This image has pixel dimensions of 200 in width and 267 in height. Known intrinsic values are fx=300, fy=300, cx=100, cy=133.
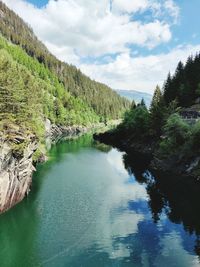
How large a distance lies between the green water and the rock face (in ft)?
5.64

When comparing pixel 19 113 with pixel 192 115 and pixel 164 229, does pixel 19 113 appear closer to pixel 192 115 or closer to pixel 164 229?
pixel 164 229

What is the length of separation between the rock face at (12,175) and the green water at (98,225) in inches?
67.7

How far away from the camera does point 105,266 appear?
107 feet

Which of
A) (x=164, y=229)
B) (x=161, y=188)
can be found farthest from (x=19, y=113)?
(x=164, y=229)

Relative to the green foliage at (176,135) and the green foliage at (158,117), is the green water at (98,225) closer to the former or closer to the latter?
the green foliage at (176,135)

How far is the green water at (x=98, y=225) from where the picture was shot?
34625 millimetres

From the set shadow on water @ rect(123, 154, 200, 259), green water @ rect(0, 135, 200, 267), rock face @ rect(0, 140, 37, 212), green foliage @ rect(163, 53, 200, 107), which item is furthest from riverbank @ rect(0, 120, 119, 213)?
green foliage @ rect(163, 53, 200, 107)

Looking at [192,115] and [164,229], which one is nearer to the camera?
[164,229]

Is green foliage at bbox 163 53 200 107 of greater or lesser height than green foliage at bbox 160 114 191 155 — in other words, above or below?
above

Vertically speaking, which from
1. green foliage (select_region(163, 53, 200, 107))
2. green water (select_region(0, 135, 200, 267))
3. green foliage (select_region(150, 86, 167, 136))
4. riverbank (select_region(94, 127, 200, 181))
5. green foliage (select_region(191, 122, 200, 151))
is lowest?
green water (select_region(0, 135, 200, 267))

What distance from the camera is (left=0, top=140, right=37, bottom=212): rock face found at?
44594 mm

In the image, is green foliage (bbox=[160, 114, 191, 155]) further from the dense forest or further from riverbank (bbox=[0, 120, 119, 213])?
riverbank (bbox=[0, 120, 119, 213])

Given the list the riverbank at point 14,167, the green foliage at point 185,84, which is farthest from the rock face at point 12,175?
the green foliage at point 185,84

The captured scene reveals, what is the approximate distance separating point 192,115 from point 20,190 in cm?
6202
